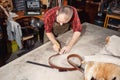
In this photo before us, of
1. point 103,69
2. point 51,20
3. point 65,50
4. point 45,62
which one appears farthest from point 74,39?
point 103,69

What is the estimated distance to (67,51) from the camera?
4.87 feet

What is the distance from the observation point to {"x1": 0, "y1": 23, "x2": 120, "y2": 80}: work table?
117 cm

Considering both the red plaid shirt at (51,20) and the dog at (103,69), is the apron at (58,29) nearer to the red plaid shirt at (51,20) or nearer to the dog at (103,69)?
the red plaid shirt at (51,20)

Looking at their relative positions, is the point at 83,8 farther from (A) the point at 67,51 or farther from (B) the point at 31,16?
(A) the point at 67,51

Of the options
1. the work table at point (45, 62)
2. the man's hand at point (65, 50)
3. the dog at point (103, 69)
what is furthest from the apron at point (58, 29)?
the dog at point (103, 69)

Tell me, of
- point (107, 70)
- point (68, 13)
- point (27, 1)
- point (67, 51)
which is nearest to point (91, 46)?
point (67, 51)

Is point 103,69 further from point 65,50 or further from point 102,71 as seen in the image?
point 65,50

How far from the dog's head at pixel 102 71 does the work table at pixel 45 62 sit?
0.42ft

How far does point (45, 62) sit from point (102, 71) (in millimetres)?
486

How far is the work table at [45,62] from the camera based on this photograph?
117cm

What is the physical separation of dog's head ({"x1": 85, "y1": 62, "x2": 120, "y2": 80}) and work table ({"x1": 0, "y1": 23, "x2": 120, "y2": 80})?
127 millimetres

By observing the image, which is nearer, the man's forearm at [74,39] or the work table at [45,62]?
the work table at [45,62]

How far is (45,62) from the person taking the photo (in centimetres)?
133

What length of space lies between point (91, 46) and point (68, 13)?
1.29 feet
